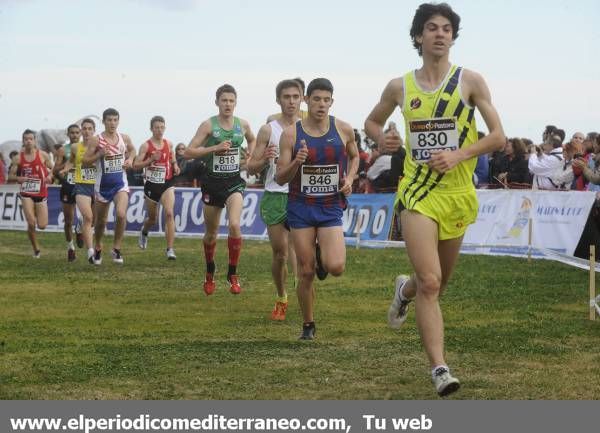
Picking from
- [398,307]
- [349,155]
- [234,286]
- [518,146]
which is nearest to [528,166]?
[518,146]

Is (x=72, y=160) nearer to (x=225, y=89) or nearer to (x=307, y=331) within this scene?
(x=225, y=89)

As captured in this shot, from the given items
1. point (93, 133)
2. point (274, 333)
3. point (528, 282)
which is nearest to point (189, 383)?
point (274, 333)

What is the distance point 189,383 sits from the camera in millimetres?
8312

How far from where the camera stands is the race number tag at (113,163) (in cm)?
1839

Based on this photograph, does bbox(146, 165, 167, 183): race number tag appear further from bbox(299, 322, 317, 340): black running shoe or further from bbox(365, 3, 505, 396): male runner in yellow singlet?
bbox(365, 3, 505, 396): male runner in yellow singlet

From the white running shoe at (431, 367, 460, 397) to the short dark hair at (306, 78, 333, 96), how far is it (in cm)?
338

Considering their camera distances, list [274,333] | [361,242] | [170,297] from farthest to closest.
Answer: [361,242] < [170,297] < [274,333]

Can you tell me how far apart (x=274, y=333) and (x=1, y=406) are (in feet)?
13.3

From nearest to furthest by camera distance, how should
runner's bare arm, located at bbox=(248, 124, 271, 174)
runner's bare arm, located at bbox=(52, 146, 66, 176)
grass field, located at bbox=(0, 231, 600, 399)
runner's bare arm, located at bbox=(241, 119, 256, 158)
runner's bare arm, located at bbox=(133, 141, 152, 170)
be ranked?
1. grass field, located at bbox=(0, 231, 600, 399)
2. runner's bare arm, located at bbox=(248, 124, 271, 174)
3. runner's bare arm, located at bbox=(241, 119, 256, 158)
4. runner's bare arm, located at bbox=(133, 141, 152, 170)
5. runner's bare arm, located at bbox=(52, 146, 66, 176)

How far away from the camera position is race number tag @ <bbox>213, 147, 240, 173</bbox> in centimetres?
1420

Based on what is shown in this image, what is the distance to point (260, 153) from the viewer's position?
11812mm

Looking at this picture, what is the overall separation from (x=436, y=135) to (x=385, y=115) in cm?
66

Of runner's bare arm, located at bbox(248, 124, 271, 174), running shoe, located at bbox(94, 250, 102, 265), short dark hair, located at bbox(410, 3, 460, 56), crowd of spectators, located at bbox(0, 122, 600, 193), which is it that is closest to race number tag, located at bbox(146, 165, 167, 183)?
crowd of spectators, located at bbox(0, 122, 600, 193)

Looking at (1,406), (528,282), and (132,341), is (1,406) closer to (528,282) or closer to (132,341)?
(132,341)
